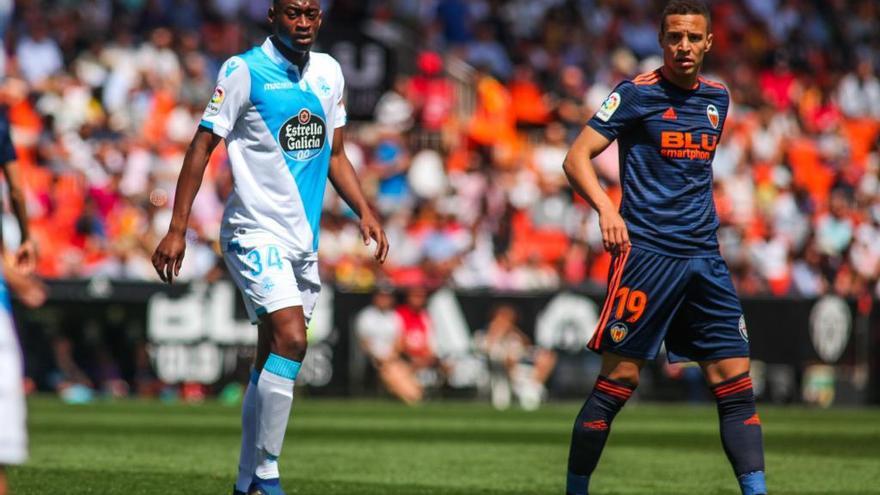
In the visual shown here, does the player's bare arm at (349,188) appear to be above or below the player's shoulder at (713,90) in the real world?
below

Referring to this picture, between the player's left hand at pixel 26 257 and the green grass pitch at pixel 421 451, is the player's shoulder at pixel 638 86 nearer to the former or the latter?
the green grass pitch at pixel 421 451

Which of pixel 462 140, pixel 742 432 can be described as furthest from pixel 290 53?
pixel 462 140

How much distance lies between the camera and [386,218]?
21.9m

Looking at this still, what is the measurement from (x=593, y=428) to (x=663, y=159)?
126 centimetres

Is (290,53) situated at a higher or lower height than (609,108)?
higher

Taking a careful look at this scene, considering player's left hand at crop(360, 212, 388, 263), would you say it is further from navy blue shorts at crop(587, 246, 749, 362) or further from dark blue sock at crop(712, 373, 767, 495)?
dark blue sock at crop(712, 373, 767, 495)

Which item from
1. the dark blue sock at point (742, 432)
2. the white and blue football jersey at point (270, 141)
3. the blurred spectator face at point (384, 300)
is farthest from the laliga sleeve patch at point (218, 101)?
the blurred spectator face at point (384, 300)

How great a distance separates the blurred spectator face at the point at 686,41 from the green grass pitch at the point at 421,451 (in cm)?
302

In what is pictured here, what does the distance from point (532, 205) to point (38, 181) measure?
667 centimetres

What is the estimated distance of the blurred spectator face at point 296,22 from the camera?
7.67 m

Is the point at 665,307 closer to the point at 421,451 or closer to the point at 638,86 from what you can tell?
the point at 638,86

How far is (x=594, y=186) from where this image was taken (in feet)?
23.7

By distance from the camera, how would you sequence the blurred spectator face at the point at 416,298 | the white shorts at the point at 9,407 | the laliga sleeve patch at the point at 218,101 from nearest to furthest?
the white shorts at the point at 9,407, the laliga sleeve patch at the point at 218,101, the blurred spectator face at the point at 416,298

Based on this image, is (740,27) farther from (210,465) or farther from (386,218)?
(210,465)
